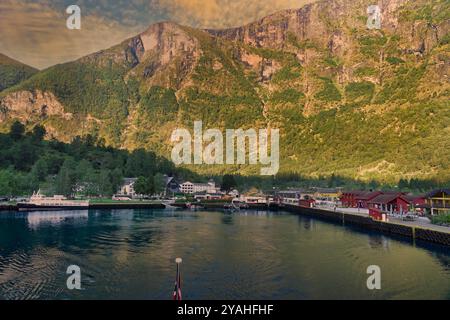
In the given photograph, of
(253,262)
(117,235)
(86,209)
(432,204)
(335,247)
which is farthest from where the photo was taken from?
(86,209)

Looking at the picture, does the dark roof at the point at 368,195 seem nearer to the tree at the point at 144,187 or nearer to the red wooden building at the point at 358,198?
the red wooden building at the point at 358,198

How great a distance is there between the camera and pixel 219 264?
49844 mm

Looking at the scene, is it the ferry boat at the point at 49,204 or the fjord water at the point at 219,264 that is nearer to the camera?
the fjord water at the point at 219,264

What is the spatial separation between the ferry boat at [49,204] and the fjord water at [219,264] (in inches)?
2234

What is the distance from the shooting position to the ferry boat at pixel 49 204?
133m

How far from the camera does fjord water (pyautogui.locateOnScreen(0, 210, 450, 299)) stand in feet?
122

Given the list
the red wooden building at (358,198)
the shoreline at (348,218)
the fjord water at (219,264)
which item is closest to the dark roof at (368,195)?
the red wooden building at (358,198)

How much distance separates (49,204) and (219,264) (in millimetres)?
107808

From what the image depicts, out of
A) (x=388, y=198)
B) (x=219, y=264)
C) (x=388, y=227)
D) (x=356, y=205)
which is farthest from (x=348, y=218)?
(x=219, y=264)

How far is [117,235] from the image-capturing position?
7469 centimetres

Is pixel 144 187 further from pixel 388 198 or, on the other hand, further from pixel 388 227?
pixel 388 227
